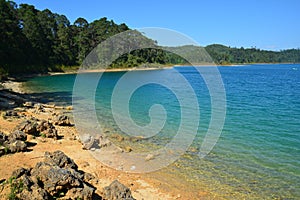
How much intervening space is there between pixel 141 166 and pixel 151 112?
42.6ft

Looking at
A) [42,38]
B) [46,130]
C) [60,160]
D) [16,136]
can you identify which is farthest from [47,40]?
[60,160]

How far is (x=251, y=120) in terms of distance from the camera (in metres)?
21.0

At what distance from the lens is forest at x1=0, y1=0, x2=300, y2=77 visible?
59.8 meters

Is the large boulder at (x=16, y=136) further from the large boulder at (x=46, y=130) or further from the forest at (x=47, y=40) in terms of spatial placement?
the forest at (x=47, y=40)

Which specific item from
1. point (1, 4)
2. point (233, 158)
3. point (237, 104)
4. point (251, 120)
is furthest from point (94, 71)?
point (233, 158)

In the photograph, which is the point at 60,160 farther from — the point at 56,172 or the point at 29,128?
the point at 29,128

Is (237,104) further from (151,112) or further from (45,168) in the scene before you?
(45,168)

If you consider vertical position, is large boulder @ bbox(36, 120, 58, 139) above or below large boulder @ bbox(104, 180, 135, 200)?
above

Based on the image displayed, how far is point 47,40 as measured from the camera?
82250 mm

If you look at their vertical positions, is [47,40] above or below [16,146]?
above

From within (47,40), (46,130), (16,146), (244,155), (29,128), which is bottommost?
(244,155)

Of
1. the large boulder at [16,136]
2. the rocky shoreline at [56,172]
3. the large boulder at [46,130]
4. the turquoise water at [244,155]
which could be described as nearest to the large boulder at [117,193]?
the rocky shoreline at [56,172]

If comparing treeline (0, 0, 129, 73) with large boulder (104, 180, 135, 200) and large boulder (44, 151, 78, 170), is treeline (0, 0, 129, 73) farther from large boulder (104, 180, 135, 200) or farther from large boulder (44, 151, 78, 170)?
large boulder (104, 180, 135, 200)

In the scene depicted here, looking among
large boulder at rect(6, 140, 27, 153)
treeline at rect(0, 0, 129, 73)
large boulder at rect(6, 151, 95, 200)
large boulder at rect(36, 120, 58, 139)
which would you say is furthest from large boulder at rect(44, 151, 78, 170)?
treeline at rect(0, 0, 129, 73)
